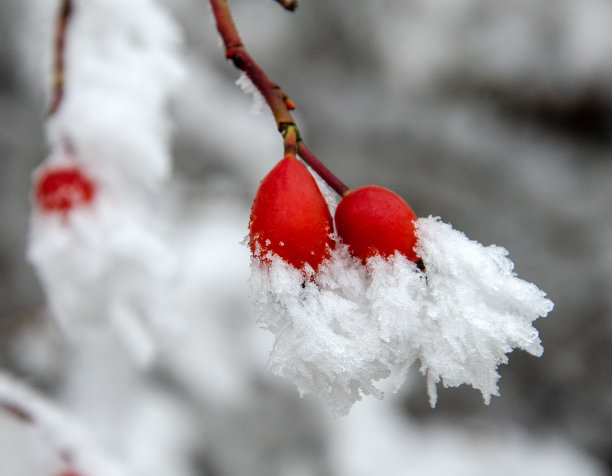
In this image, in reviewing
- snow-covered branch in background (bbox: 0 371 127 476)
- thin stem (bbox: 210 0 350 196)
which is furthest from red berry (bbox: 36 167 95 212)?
thin stem (bbox: 210 0 350 196)

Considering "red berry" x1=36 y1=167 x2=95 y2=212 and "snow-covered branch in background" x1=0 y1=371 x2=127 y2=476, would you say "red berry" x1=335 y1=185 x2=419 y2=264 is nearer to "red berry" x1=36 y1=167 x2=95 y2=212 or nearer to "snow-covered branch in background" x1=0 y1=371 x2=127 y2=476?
"red berry" x1=36 y1=167 x2=95 y2=212

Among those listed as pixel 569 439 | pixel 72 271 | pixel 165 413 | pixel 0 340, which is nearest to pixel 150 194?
pixel 72 271

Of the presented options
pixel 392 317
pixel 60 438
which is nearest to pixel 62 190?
pixel 60 438

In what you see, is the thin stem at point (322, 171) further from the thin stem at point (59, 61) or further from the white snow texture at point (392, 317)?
the thin stem at point (59, 61)

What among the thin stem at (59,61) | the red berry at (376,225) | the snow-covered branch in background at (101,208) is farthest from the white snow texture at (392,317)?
the thin stem at (59,61)

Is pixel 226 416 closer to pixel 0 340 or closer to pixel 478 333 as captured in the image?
pixel 0 340

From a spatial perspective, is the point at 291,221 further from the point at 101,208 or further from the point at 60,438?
the point at 60,438
